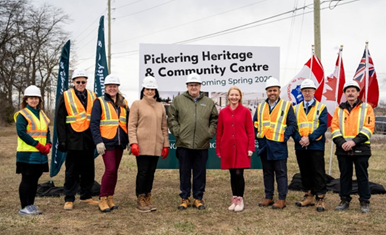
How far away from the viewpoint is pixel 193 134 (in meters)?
6.01

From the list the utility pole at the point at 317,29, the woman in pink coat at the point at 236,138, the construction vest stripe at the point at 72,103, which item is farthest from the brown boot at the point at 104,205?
the utility pole at the point at 317,29

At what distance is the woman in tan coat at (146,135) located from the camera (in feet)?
19.4

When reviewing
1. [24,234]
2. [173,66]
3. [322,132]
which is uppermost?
[173,66]

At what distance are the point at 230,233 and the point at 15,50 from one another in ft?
91.3

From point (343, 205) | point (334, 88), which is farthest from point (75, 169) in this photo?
point (334, 88)

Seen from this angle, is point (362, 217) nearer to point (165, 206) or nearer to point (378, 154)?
point (165, 206)

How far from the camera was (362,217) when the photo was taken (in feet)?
18.7

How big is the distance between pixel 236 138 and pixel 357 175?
1864mm

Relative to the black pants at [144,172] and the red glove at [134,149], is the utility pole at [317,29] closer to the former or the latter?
the black pants at [144,172]

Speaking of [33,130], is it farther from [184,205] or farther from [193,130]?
[184,205]

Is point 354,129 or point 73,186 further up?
point 354,129

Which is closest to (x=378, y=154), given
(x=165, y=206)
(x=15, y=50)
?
(x=165, y=206)

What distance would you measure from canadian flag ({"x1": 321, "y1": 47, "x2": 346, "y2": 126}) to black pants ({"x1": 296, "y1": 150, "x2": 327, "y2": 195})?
2.56 meters

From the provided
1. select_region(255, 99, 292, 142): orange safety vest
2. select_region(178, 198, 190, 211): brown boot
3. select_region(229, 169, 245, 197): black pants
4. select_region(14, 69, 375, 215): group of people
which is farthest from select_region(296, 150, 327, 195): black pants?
select_region(178, 198, 190, 211): brown boot
